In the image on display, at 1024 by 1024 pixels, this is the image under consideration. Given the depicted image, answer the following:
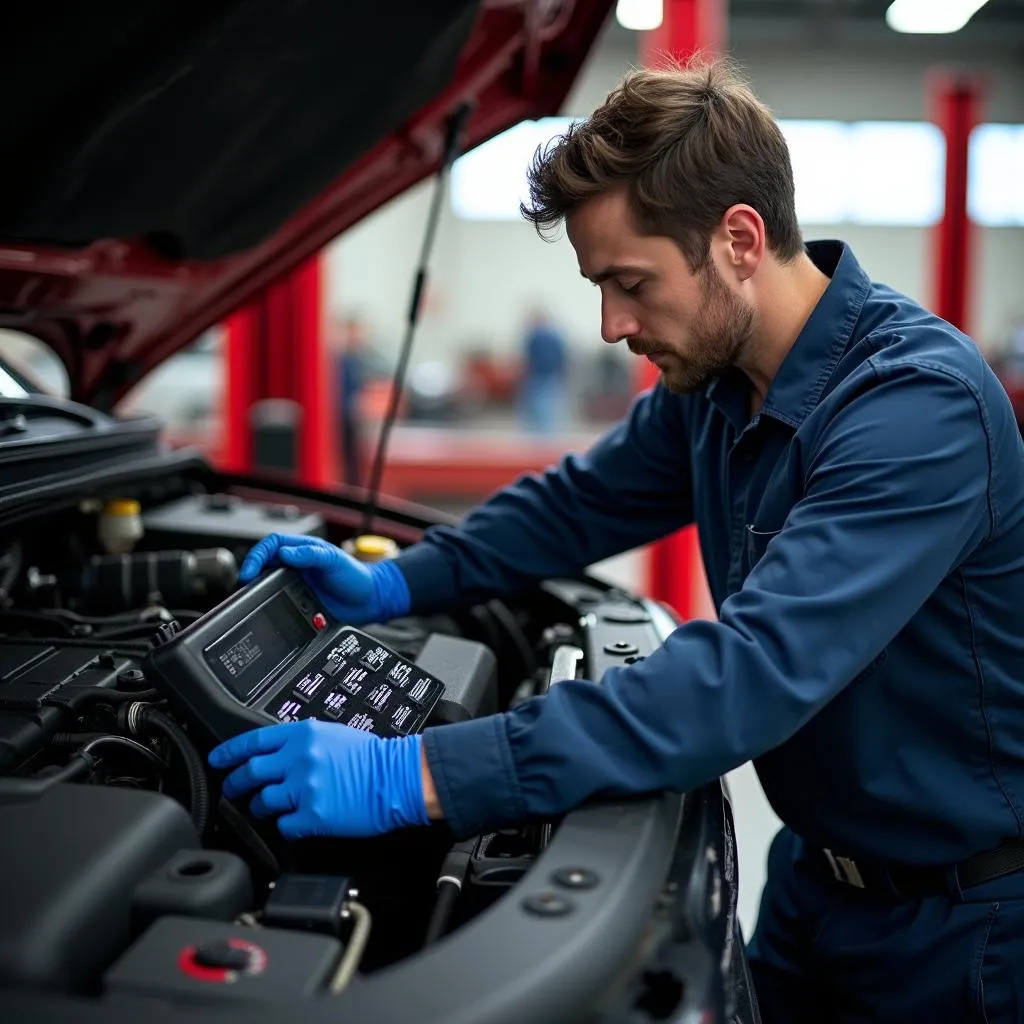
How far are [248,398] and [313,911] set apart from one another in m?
3.09

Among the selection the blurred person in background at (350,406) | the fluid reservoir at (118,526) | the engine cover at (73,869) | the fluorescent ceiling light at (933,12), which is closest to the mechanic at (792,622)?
the engine cover at (73,869)

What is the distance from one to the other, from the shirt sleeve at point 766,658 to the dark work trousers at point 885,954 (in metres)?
0.38

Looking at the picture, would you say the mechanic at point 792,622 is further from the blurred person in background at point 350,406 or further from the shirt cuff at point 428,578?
the blurred person in background at point 350,406

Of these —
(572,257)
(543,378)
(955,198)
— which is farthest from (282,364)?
(572,257)

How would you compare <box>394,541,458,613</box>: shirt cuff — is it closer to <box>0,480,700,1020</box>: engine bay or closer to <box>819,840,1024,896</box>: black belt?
<box>0,480,700,1020</box>: engine bay

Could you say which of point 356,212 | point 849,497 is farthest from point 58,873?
point 356,212

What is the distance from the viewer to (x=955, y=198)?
4582 mm

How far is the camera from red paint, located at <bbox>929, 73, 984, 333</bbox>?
4512 millimetres

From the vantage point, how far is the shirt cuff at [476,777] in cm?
89

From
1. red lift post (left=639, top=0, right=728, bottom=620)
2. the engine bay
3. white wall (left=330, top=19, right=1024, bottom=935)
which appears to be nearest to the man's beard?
the engine bay

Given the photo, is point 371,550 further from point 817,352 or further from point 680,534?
point 680,534

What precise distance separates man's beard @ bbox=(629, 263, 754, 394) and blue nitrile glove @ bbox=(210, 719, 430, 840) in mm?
521

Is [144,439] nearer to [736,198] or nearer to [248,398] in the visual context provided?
[736,198]

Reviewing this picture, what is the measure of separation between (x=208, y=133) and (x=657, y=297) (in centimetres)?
73
